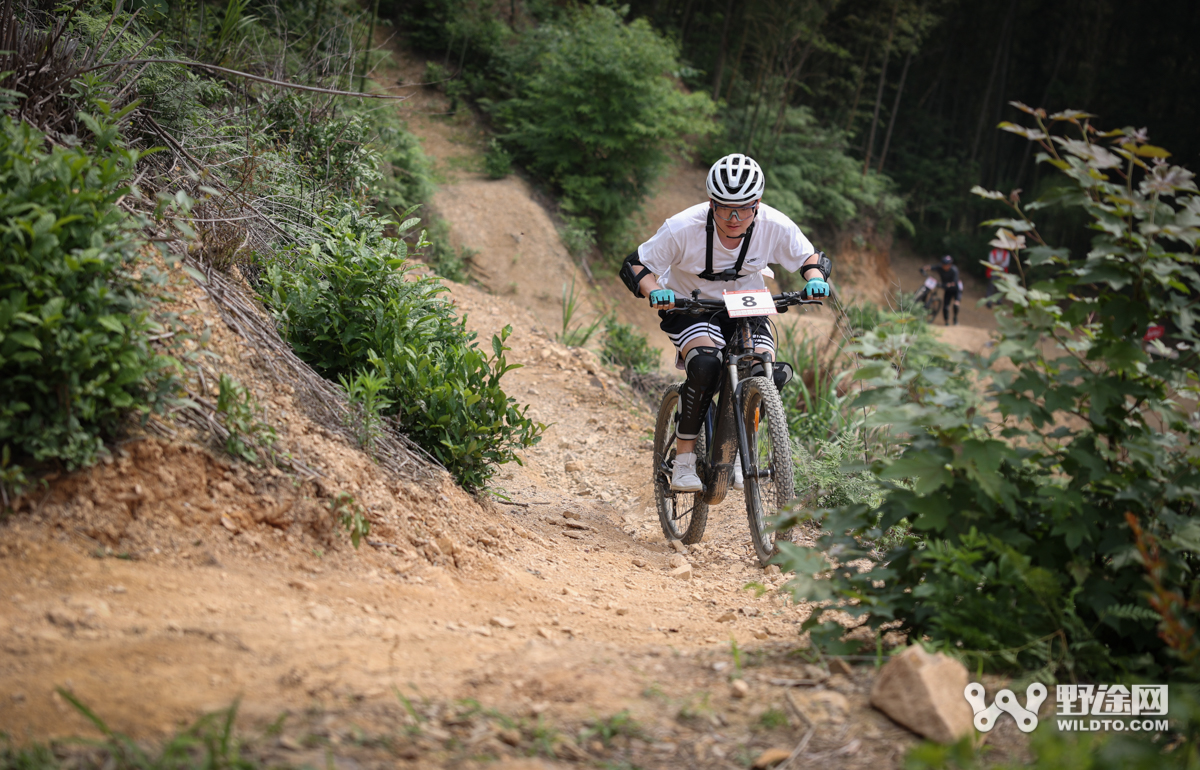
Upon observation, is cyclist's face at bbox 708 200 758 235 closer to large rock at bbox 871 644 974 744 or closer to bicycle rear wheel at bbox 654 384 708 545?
bicycle rear wheel at bbox 654 384 708 545

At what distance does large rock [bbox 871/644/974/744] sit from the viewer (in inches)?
78.0

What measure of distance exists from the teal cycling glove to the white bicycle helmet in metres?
0.54

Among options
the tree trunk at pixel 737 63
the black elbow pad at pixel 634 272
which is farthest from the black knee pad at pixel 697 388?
the tree trunk at pixel 737 63

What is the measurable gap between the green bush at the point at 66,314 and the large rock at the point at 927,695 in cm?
247

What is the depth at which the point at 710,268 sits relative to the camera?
4312 millimetres

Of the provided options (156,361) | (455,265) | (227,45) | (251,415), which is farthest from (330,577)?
(455,265)

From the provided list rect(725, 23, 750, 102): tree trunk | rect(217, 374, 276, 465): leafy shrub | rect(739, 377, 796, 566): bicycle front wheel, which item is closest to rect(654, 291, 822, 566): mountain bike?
rect(739, 377, 796, 566): bicycle front wheel

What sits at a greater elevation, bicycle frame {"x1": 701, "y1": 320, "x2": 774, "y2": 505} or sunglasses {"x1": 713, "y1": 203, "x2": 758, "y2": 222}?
sunglasses {"x1": 713, "y1": 203, "x2": 758, "y2": 222}

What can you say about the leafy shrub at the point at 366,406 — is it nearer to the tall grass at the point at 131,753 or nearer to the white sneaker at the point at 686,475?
the white sneaker at the point at 686,475

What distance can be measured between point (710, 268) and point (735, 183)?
0.49 metres

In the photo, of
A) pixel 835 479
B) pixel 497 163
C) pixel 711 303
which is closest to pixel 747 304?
pixel 711 303

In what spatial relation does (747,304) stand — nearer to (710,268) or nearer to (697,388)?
(710,268)
